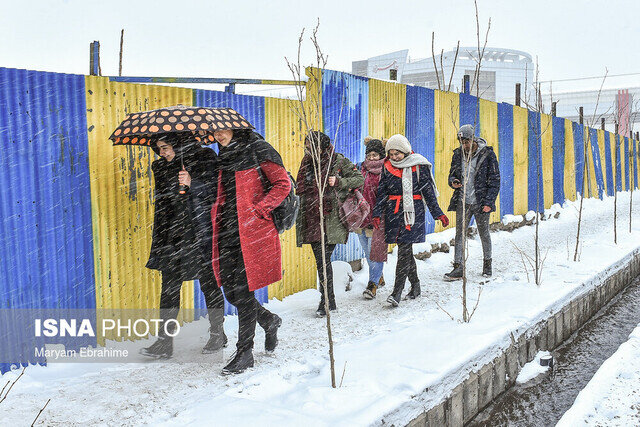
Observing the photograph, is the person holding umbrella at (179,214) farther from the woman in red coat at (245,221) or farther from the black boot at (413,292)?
the black boot at (413,292)

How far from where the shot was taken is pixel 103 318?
14.5 ft

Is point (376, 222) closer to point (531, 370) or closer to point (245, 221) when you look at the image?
point (531, 370)

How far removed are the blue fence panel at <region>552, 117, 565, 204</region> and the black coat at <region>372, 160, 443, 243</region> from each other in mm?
10680

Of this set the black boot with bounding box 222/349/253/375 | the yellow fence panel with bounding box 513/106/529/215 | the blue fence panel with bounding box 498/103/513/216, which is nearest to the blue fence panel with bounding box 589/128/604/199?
the yellow fence panel with bounding box 513/106/529/215

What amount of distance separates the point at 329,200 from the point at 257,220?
154cm

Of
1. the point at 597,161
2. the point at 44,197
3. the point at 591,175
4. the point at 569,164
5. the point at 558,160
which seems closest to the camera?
the point at 44,197

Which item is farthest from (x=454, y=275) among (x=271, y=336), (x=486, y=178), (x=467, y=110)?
(x=467, y=110)

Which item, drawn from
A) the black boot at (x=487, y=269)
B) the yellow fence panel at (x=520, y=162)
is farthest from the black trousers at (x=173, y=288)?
the yellow fence panel at (x=520, y=162)

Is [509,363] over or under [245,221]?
under

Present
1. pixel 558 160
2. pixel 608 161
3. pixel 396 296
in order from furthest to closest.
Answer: pixel 608 161, pixel 558 160, pixel 396 296

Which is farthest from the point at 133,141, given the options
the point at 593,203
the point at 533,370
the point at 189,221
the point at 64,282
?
the point at 593,203

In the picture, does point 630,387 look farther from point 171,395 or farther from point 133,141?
point 133,141

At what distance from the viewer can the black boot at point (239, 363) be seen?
12.2 feet

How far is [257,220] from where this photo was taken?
3.70 metres
